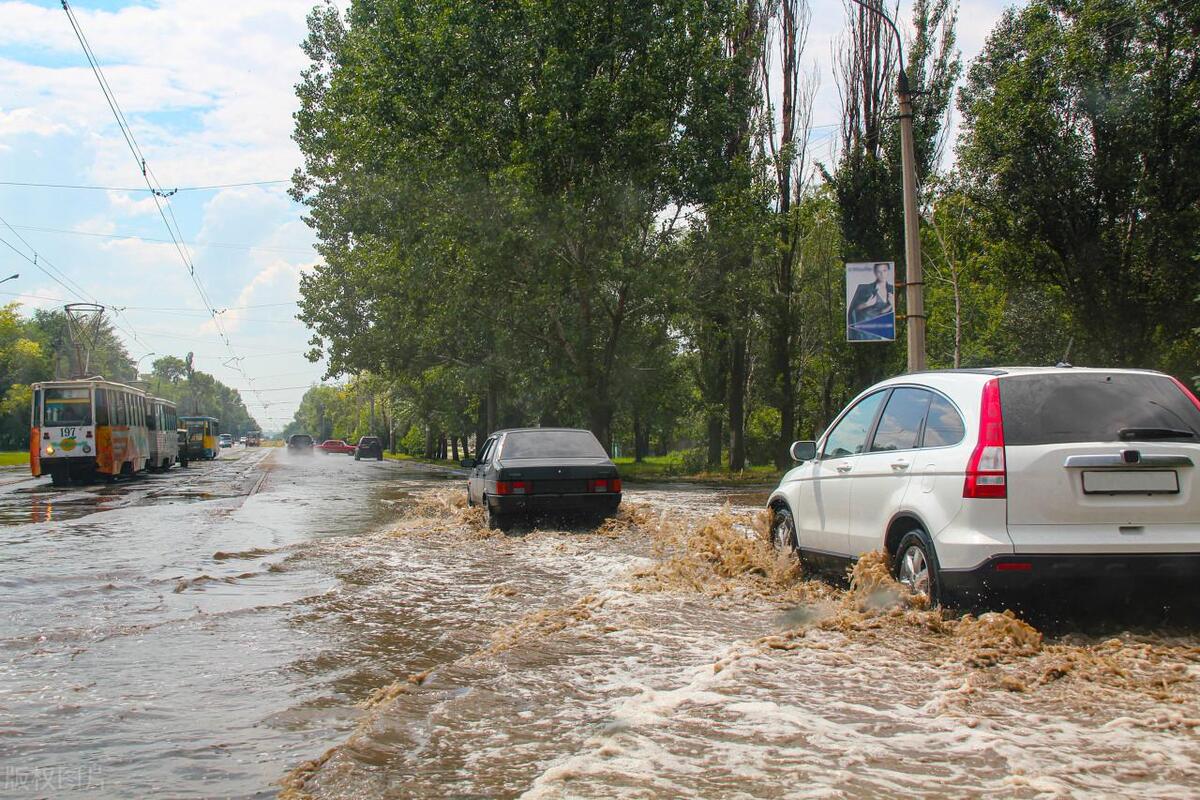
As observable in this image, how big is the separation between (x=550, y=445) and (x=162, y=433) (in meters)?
35.1

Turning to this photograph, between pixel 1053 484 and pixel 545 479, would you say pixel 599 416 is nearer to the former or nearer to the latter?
pixel 545 479

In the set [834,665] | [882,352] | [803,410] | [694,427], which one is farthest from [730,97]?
[694,427]

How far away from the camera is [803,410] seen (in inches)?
1966

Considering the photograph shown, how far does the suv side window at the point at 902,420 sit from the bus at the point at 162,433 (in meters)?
37.4

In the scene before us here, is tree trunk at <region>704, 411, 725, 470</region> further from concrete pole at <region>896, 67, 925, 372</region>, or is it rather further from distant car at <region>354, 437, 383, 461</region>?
distant car at <region>354, 437, 383, 461</region>

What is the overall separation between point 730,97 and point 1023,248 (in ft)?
32.1

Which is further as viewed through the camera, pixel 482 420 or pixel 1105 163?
A: pixel 482 420

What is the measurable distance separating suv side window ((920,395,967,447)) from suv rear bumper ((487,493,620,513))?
23.3 ft

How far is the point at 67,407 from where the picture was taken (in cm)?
3002

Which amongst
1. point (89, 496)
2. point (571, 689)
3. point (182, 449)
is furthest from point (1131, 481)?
point (182, 449)

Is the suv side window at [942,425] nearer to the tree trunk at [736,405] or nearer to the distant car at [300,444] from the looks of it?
the tree trunk at [736,405]

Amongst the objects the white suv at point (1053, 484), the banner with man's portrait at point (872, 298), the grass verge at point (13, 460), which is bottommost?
the grass verge at point (13, 460)

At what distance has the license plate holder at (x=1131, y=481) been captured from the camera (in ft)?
19.0

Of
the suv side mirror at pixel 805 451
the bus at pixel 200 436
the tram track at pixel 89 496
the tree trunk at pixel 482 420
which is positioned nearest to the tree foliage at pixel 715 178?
the tram track at pixel 89 496
